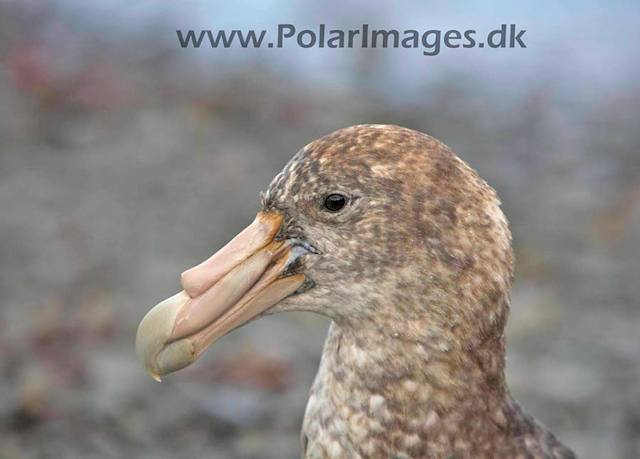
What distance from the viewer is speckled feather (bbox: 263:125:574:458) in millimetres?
1975

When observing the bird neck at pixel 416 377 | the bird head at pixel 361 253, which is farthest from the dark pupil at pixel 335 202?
the bird neck at pixel 416 377

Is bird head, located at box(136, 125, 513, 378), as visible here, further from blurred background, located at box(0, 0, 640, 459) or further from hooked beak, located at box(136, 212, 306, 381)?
blurred background, located at box(0, 0, 640, 459)

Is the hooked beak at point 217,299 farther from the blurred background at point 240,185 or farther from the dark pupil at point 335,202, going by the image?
the blurred background at point 240,185

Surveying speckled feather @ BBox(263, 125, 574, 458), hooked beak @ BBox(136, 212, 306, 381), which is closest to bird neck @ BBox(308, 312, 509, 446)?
speckled feather @ BBox(263, 125, 574, 458)

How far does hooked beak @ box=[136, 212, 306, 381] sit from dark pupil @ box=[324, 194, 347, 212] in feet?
0.41

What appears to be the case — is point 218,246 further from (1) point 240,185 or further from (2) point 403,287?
(2) point 403,287

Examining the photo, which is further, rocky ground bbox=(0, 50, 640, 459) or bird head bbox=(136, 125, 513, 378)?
rocky ground bbox=(0, 50, 640, 459)

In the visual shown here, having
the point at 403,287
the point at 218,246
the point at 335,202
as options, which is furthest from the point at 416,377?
the point at 218,246

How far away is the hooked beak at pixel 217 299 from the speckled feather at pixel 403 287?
5 cm

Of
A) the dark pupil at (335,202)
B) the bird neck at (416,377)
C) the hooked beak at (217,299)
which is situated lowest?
the bird neck at (416,377)

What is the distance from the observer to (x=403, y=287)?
1983 millimetres

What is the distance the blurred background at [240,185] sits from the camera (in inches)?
151

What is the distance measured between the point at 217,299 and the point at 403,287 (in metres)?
0.43

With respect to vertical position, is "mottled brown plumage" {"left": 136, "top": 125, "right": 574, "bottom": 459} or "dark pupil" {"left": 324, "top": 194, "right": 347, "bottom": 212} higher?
"dark pupil" {"left": 324, "top": 194, "right": 347, "bottom": 212}
